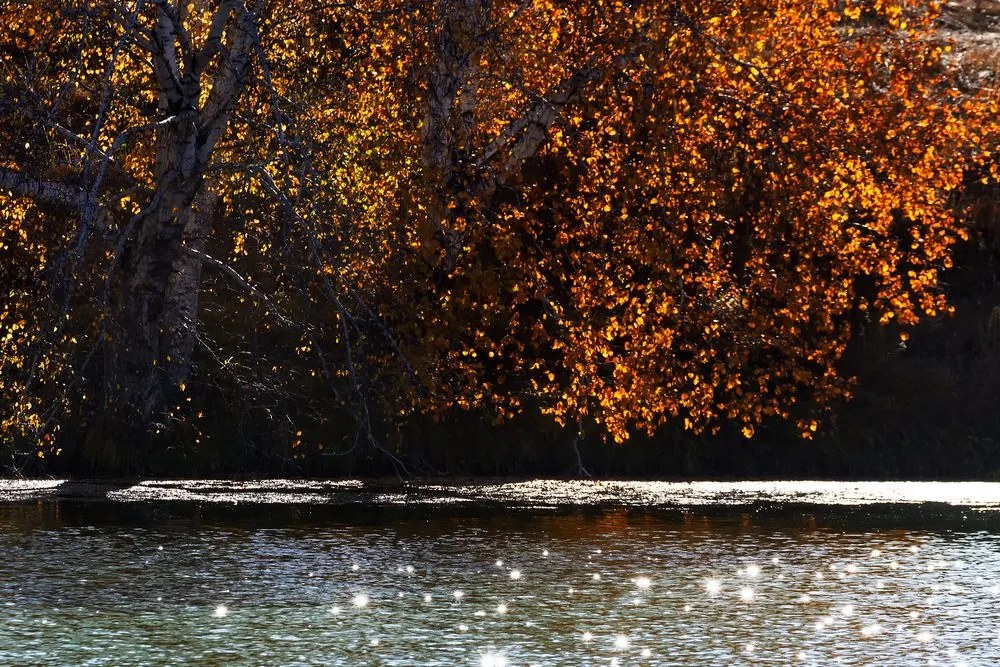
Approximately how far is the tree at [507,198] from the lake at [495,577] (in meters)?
1.95

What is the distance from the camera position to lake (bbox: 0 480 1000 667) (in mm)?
7426

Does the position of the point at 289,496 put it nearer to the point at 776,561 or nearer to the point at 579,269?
the point at 579,269

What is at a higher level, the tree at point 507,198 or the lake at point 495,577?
the tree at point 507,198

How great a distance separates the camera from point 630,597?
29.4 ft

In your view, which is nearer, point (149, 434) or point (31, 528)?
point (31, 528)

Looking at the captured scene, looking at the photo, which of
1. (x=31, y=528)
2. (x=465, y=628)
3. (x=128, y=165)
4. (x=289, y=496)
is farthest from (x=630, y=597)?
(x=128, y=165)

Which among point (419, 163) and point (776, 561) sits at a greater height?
point (419, 163)

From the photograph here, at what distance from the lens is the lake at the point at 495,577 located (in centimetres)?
743

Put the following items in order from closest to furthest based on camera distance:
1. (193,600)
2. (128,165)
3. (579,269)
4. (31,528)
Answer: (193,600) < (31,528) < (579,269) < (128,165)

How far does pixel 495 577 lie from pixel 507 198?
32.4 feet

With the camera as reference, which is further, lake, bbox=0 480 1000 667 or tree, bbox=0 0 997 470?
tree, bbox=0 0 997 470

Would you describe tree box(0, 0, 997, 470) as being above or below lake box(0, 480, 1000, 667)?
above

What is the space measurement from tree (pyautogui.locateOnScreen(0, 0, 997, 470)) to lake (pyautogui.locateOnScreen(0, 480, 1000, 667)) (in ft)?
6.39

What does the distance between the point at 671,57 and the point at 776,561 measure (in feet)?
22.7
